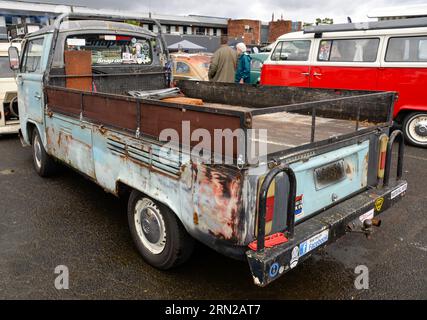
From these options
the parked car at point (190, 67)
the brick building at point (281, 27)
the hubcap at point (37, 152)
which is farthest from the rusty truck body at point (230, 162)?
the brick building at point (281, 27)

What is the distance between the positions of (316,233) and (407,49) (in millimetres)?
6350

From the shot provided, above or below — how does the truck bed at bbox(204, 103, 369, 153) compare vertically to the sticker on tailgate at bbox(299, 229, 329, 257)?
above

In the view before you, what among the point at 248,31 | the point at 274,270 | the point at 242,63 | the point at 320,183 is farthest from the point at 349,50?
the point at 248,31

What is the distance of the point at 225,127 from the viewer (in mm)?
2344

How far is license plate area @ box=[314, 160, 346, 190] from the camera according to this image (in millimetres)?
2826

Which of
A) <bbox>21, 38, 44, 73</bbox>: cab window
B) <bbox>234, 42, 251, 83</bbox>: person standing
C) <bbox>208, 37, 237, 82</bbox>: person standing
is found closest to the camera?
<bbox>21, 38, 44, 73</bbox>: cab window

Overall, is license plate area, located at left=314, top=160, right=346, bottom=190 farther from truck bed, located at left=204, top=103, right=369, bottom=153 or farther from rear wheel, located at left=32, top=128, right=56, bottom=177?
rear wheel, located at left=32, top=128, right=56, bottom=177

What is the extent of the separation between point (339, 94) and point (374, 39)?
16.1ft

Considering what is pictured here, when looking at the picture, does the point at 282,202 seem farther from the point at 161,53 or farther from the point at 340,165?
the point at 161,53

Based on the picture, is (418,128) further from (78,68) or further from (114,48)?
(78,68)

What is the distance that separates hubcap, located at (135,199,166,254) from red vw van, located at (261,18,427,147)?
6.30 meters

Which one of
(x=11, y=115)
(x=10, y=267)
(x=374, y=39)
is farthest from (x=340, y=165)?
(x=11, y=115)

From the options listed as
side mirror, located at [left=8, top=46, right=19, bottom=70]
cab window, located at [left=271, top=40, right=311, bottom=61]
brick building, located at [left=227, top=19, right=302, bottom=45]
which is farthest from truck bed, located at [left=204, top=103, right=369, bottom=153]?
brick building, located at [left=227, top=19, right=302, bottom=45]

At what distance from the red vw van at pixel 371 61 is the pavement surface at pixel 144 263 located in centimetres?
354
